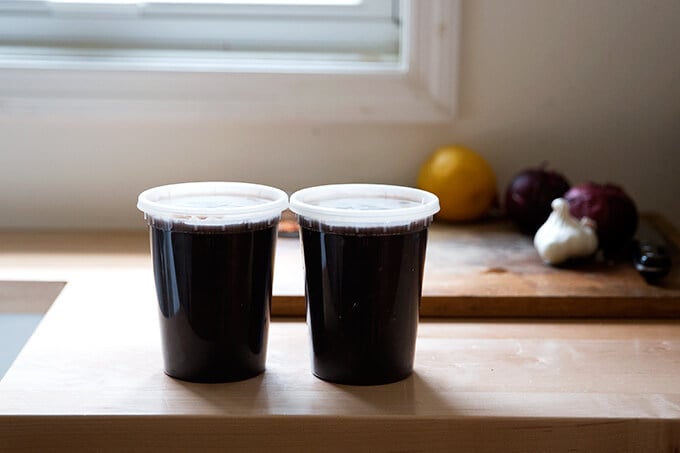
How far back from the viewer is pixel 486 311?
938 mm

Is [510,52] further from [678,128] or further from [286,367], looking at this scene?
[286,367]

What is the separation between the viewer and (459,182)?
1.19 meters

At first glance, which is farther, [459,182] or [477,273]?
[459,182]

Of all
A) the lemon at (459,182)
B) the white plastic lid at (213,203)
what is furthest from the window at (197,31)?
the white plastic lid at (213,203)

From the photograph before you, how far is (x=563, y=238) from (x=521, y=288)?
0.36 ft

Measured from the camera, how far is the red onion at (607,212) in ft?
3.57

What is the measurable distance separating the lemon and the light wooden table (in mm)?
315

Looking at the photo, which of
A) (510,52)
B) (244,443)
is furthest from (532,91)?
(244,443)

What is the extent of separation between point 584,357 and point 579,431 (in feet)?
0.46

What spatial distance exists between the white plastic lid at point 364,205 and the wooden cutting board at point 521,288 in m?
0.17

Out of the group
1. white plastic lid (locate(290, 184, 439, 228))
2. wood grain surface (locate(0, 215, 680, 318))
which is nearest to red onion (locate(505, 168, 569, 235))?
wood grain surface (locate(0, 215, 680, 318))

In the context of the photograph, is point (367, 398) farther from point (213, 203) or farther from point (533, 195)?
point (533, 195)

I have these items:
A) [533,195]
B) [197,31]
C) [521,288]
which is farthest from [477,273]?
[197,31]

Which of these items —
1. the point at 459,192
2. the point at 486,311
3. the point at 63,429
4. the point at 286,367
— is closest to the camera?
the point at 63,429
